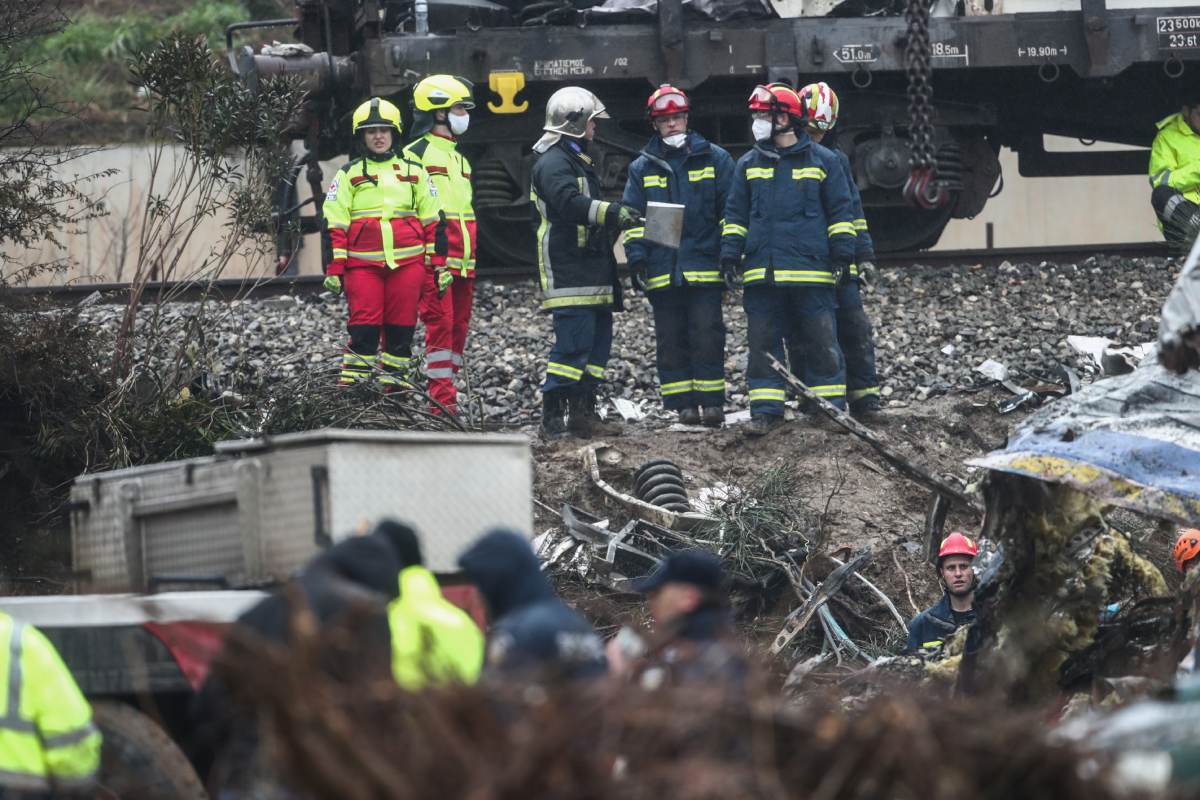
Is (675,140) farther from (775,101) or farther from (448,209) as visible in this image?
(448,209)

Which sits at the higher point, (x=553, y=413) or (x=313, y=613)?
(x=313, y=613)

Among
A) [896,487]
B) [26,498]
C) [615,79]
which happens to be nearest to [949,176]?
[615,79]

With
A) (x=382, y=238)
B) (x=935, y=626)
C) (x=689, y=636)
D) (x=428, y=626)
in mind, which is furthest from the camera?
(x=382, y=238)

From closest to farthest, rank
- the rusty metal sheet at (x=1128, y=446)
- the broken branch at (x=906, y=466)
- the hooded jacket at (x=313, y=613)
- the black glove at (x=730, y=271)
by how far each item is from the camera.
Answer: the hooded jacket at (x=313, y=613), the rusty metal sheet at (x=1128, y=446), the broken branch at (x=906, y=466), the black glove at (x=730, y=271)

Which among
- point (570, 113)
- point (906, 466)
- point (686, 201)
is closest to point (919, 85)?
point (686, 201)

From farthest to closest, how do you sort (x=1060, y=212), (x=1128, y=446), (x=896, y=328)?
1. (x=1060, y=212)
2. (x=896, y=328)
3. (x=1128, y=446)

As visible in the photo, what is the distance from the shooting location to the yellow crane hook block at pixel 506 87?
12.6 meters

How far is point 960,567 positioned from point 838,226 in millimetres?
3097

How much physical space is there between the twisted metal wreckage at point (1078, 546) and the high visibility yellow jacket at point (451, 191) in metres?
3.17

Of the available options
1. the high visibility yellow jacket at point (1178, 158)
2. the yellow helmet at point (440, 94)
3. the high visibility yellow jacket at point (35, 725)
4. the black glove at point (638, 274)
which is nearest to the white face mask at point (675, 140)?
the black glove at point (638, 274)

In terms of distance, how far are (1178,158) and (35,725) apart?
9409 millimetres

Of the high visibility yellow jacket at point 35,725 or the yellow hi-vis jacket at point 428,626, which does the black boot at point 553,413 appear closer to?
the yellow hi-vis jacket at point 428,626

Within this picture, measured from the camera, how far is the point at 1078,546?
20.8 feet

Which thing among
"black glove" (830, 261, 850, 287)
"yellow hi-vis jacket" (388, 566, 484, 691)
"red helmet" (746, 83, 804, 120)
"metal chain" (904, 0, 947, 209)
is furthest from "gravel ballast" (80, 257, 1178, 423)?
"yellow hi-vis jacket" (388, 566, 484, 691)
